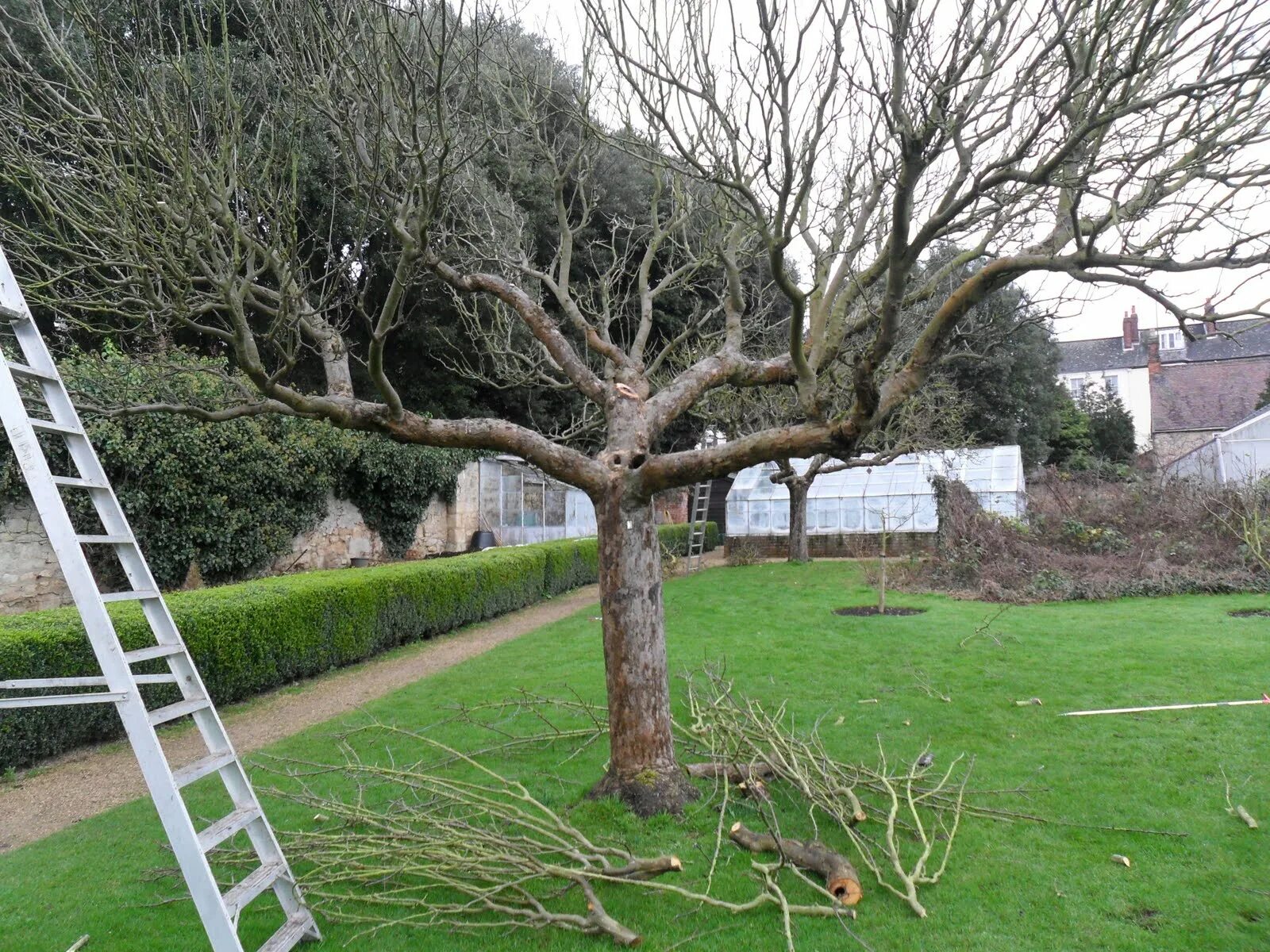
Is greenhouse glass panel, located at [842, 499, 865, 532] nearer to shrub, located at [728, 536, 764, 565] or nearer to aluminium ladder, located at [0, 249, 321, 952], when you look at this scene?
shrub, located at [728, 536, 764, 565]

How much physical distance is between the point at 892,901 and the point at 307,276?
8.46m

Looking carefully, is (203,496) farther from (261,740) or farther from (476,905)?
(476,905)

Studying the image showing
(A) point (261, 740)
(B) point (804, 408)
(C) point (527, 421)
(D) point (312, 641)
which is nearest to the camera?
(B) point (804, 408)

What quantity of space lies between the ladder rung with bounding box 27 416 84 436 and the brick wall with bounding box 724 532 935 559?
17.1m

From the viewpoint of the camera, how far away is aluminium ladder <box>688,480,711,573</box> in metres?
18.8

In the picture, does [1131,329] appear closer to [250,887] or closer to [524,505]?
[524,505]

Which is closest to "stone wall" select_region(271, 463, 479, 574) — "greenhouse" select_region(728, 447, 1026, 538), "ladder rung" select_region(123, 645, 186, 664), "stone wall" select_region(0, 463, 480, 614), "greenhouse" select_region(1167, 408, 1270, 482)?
"stone wall" select_region(0, 463, 480, 614)

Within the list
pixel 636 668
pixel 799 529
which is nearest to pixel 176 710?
pixel 636 668

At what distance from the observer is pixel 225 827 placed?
2.78m

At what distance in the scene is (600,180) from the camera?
A: 1455 cm

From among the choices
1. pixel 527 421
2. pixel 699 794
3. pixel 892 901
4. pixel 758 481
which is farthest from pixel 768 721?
pixel 758 481

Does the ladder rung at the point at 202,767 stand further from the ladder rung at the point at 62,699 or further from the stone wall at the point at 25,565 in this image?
the stone wall at the point at 25,565

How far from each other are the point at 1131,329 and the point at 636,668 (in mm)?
39700

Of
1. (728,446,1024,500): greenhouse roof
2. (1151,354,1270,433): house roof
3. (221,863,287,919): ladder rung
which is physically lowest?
(221,863,287,919): ladder rung
